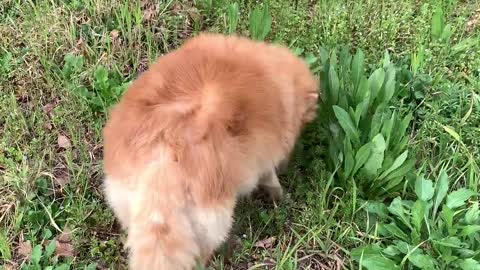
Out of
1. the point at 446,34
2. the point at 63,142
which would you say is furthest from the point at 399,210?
the point at 63,142

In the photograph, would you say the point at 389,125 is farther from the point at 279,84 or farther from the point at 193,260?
the point at 193,260

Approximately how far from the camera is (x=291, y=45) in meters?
3.91

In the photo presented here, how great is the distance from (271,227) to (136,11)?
170cm

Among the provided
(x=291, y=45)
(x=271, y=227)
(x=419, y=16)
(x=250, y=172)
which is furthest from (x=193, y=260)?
(x=419, y=16)

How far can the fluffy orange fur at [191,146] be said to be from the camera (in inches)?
94.0

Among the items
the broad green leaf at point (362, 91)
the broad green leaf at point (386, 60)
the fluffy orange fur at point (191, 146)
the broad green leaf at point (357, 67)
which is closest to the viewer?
the fluffy orange fur at point (191, 146)

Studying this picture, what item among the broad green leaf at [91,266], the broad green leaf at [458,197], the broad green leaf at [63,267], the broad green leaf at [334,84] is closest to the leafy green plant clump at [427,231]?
the broad green leaf at [458,197]

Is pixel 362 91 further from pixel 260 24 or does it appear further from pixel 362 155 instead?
pixel 260 24

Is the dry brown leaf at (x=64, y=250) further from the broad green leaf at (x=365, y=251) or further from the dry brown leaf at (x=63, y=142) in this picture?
the broad green leaf at (x=365, y=251)

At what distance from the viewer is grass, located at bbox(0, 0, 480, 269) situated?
312 centimetres

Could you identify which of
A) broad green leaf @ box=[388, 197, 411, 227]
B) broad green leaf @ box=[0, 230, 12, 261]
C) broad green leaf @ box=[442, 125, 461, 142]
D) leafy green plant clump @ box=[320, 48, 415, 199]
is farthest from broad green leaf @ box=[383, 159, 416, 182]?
broad green leaf @ box=[0, 230, 12, 261]

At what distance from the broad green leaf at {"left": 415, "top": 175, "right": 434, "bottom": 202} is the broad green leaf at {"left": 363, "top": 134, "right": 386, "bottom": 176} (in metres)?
0.21

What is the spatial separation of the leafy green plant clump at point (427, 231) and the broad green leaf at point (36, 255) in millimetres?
1496

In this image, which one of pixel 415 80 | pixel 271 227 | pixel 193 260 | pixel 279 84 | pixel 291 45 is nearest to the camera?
pixel 193 260
